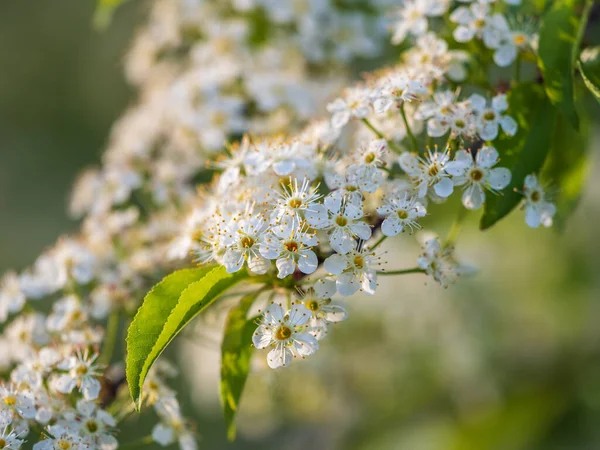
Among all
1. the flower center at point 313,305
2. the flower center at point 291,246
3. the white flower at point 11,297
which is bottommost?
the flower center at point 313,305

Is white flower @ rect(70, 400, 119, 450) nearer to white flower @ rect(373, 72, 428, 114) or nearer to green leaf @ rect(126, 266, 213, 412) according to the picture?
green leaf @ rect(126, 266, 213, 412)

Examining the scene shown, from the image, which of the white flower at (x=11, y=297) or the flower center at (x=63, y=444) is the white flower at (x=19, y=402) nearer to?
the flower center at (x=63, y=444)

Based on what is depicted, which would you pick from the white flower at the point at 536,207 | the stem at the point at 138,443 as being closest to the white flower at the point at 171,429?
the stem at the point at 138,443

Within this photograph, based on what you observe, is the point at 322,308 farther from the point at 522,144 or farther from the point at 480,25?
the point at 480,25

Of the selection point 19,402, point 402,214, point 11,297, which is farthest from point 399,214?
point 11,297

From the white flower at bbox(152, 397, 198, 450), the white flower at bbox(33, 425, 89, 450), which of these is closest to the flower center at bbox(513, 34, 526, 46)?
the white flower at bbox(152, 397, 198, 450)
